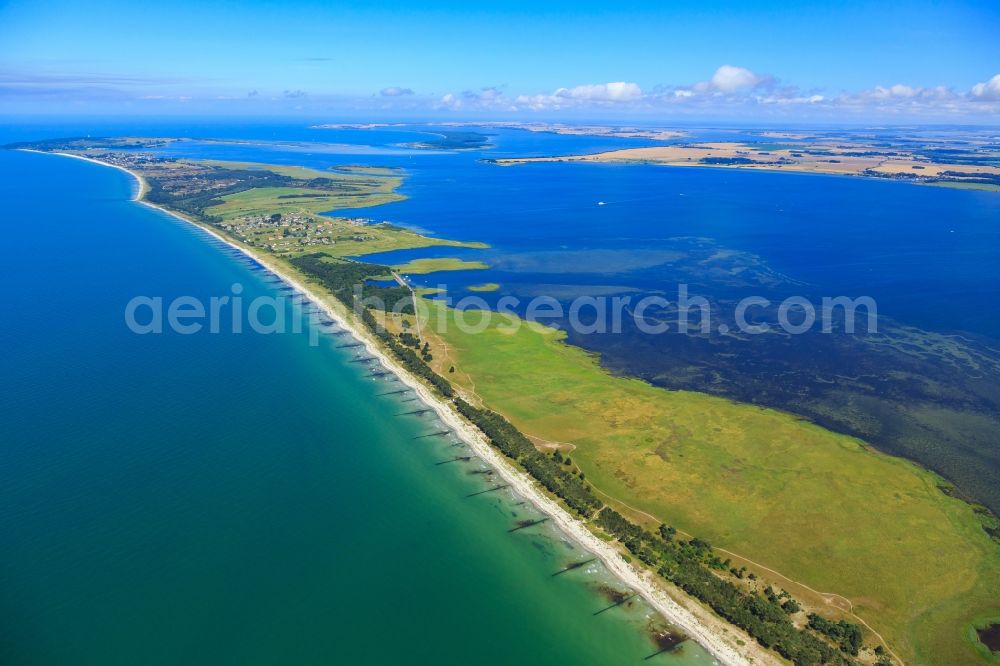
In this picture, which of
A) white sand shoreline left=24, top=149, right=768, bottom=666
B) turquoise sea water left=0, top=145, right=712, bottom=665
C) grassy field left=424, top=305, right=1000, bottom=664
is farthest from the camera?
grassy field left=424, top=305, right=1000, bottom=664

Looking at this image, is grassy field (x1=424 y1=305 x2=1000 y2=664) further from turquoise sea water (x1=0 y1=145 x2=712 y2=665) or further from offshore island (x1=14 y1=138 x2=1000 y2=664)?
turquoise sea water (x1=0 y1=145 x2=712 y2=665)

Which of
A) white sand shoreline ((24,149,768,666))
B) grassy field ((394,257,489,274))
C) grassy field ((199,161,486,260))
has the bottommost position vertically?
white sand shoreline ((24,149,768,666))

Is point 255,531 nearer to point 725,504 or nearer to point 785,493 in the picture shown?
point 725,504

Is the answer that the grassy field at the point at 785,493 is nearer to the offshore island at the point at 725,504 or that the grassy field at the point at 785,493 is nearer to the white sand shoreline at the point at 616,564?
the offshore island at the point at 725,504

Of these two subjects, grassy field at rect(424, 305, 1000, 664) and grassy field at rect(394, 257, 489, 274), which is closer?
grassy field at rect(424, 305, 1000, 664)

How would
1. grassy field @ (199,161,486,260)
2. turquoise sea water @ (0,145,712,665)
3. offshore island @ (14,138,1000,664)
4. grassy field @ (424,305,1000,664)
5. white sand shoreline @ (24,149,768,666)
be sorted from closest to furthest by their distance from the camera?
white sand shoreline @ (24,149,768,666)
turquoise sea water @ (0,145,712,665)
offshore island @ (14,138,1000,664)
grassy field @ (424,305,1000,664)
grassy field @ (199,161,486,260)

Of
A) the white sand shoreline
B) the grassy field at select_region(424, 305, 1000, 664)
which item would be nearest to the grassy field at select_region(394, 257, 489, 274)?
the white sand shoreline
